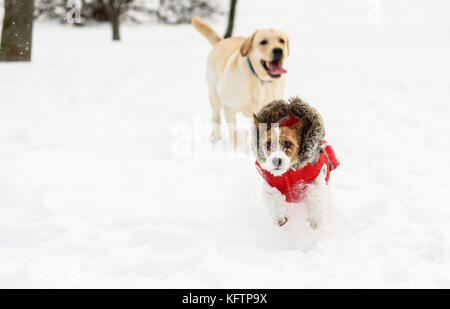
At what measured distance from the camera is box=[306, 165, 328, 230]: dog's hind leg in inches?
121

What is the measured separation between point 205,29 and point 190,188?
2722mm

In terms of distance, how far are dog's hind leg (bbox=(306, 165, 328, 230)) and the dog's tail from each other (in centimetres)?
331

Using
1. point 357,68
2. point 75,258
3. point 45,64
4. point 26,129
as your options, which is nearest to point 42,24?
point 45,64

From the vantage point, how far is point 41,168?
4.11 metres

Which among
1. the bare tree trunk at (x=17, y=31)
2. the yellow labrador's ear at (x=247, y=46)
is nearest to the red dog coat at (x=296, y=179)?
the yellow labrador's ear at (x=247, y=46)

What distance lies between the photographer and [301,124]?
2969 mm

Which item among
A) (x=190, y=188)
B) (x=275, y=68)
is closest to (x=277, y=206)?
(x=190, y=188)

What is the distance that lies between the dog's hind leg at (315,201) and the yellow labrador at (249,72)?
5.90ft

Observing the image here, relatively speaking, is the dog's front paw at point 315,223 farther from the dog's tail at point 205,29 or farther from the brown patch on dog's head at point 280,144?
the dog's tail at point 205,29

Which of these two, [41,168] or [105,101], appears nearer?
[41,168]

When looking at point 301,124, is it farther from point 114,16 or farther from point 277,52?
point 114,16

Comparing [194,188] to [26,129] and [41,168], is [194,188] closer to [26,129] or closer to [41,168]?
[41,168]

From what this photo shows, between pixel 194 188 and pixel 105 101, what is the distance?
3.31 metres

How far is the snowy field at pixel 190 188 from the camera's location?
2.61 meters
